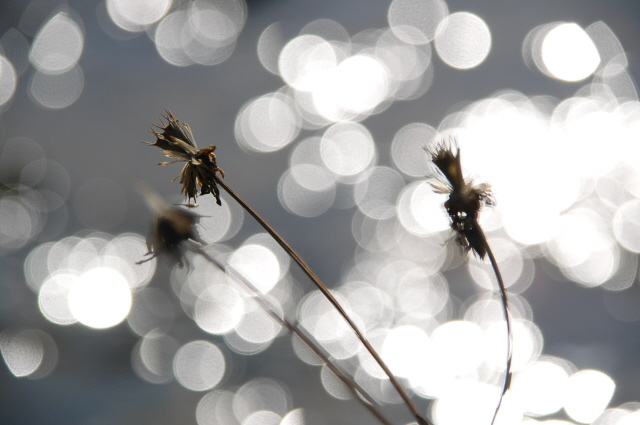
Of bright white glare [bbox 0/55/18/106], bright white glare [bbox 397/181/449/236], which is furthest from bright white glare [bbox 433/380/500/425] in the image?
bright white glare [bbox 0/55/18/106]

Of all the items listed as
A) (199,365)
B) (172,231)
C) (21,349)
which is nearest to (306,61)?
(199,365)

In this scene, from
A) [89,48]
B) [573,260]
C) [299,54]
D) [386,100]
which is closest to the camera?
[573,260]

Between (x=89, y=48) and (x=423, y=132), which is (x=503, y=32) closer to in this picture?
(x=423, y=132)

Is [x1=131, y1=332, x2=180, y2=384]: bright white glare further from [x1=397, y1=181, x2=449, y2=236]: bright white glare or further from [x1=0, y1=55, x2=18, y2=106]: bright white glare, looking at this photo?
[x1=0, y1=55, x2=18, y2=106]: bright white glare

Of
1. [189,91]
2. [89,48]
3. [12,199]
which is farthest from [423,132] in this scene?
[12,199]

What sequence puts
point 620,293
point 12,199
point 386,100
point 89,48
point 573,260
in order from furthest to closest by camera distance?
1. point 386,100
2. point 89,48
3. point 12,199
4. point 573,260
5. point 620,293

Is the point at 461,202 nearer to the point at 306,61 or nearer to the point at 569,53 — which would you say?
the point at 569,53
